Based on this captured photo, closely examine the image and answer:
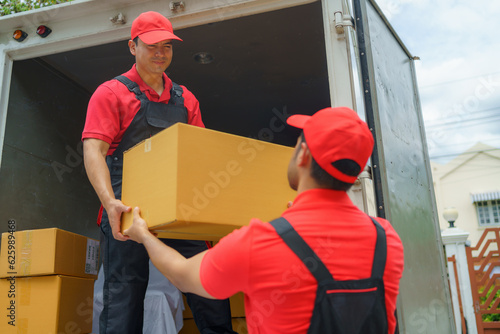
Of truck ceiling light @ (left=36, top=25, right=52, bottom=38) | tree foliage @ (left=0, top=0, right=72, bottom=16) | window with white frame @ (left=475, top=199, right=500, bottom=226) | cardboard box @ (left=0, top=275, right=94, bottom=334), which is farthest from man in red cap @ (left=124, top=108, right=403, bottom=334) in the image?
window with white frame @ (left=475, top=199, right=500, bottom=226)

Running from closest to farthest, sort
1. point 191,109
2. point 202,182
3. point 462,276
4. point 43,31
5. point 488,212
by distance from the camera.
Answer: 1. point 202,182
2. point 191,109
3. point 43,31
4. point 462,276
5. point 488,212

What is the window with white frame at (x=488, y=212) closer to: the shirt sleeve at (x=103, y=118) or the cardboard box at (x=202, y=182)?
the cardboard box at (x=202, y=182)

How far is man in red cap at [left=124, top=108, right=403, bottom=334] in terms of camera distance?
3.90 ft

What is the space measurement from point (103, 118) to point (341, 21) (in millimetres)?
1373

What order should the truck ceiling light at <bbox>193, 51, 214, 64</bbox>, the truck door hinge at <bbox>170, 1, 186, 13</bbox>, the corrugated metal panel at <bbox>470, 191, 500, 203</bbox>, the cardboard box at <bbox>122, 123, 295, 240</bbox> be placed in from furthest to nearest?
the corrugated metal panel at <bbox>470, 191, 500, 203</bbox>, the truck ceiling light at <bbox>193, 51, 214, 64</bbox>, the truck door hinge at <bbox>170, 1, 186, 13</bbox>, the cardboard box at <bbox>122, 123, 295, 240</bbox>

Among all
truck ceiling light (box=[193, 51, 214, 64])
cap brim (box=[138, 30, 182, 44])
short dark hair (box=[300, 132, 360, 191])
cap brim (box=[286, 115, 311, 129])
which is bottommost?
short dark hair (box=[300, 132, 360, 191])

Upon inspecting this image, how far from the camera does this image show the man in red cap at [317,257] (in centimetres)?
119

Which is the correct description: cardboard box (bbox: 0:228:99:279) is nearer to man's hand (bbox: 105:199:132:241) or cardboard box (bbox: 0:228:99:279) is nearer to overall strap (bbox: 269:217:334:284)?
man's hand (bbox: 105:199:132:241)

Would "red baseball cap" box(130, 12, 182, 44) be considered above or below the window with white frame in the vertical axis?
below

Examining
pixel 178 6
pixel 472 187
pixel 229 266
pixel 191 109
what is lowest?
pixel 229 266

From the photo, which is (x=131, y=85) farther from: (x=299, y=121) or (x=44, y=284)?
(x=44, y=284)

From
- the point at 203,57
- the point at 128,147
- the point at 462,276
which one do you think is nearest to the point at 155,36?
the point at 128,147

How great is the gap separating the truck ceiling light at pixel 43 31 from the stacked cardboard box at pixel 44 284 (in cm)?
136

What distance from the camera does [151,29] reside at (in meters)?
2.25
